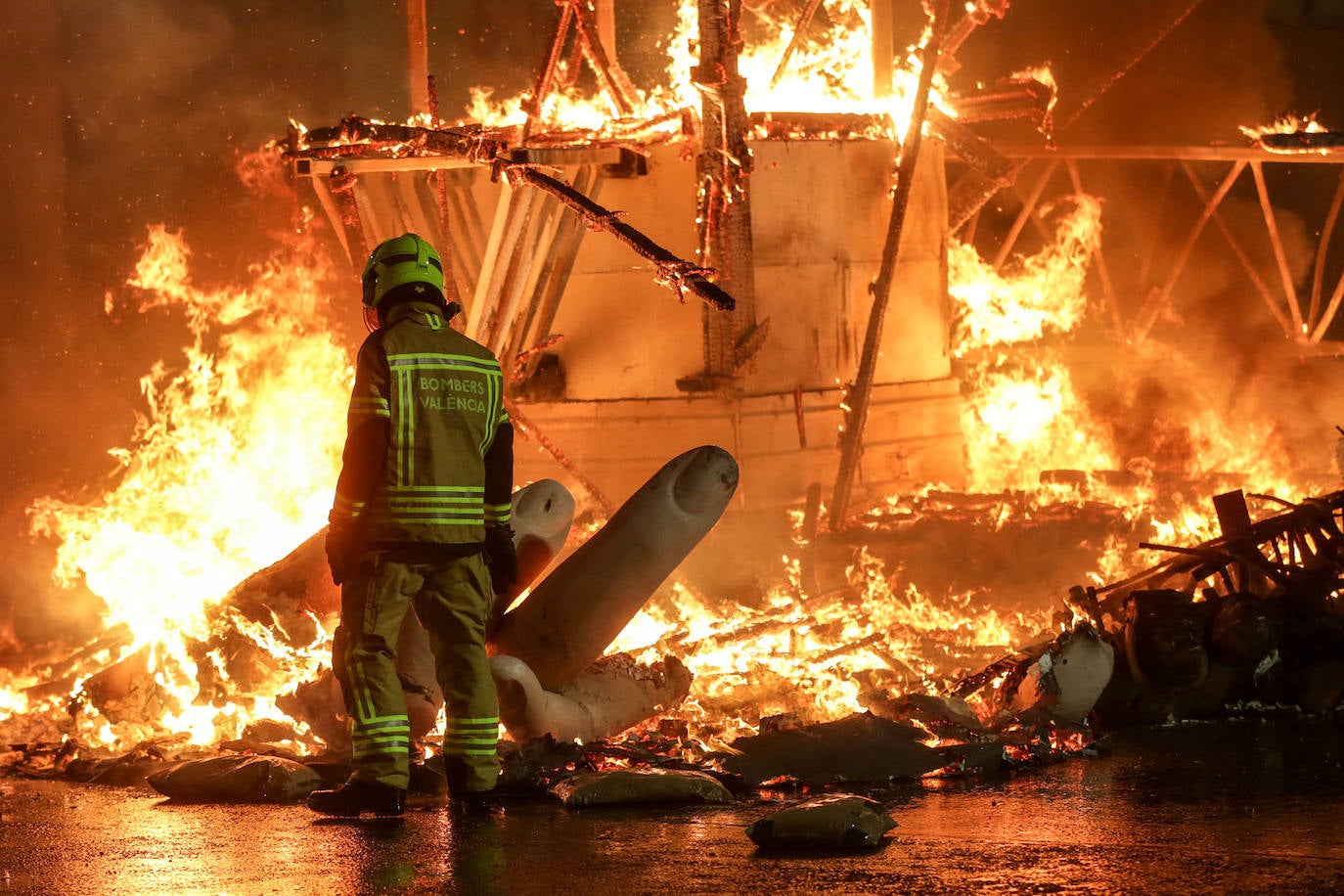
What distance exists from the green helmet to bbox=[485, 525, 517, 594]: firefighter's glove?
0.95 metres

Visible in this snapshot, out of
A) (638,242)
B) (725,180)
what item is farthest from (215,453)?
(725,180)

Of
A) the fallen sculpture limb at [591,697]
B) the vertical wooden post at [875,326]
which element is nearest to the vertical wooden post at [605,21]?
the vertical wooden post at [875,326]

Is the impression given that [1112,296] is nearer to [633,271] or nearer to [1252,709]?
[633,271]

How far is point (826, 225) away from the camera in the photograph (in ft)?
36.0

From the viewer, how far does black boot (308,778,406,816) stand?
5453 mm

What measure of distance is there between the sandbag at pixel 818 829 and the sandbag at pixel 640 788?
0.86 m

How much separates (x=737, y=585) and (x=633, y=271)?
2461 mm

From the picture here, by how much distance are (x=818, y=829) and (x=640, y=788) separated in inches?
41.4

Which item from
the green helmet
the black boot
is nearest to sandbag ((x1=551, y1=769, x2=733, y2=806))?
the black boot

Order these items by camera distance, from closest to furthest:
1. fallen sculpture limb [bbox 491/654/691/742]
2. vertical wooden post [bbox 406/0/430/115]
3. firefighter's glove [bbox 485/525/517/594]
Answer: firefighter's glove [bbox 485/525/517/594], fallen sculpture limb [bbox 491/654/691/742], vertical wooden post [bbox 406/0/430/115]

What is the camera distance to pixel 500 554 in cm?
590

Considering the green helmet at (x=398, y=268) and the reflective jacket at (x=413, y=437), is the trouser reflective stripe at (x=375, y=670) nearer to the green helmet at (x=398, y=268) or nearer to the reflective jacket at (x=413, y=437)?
the reflective jacket at (x=413, y=437)

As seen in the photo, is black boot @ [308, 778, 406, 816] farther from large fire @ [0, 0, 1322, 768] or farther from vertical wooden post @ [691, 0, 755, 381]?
vertical wooden post @ [691, 0, 755, 381]

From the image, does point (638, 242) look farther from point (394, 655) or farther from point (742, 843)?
point (742, 843)
